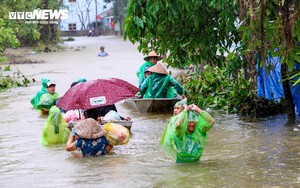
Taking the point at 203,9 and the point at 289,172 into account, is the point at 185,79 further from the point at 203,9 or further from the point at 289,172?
the point at 289,172

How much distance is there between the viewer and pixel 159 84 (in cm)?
1412

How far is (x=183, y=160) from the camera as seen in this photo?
8367 mm

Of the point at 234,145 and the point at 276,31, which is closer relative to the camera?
the point at 276,31

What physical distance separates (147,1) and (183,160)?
258 centimetres

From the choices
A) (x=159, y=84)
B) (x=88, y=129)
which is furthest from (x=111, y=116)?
(x=159, y=84)

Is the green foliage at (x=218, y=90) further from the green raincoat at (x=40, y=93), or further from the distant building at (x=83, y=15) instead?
the distant building at (x=83, y=15)

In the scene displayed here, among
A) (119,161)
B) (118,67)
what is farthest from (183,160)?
(118,67)

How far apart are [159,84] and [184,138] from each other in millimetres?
6072

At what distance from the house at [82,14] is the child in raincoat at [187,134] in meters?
76.9

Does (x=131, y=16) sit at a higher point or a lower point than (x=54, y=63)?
higher

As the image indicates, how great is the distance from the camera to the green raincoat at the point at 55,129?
10648 millimetres

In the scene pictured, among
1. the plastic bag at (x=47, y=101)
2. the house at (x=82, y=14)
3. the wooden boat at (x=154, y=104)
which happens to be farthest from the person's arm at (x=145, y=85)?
the house at (x=82, y=14)

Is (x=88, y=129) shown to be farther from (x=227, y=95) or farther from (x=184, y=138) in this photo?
(x=227, y=95)

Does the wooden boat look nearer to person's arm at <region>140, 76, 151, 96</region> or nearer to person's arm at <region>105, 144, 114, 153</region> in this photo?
person's arm at <region>140, 76, 151, 96</region>
